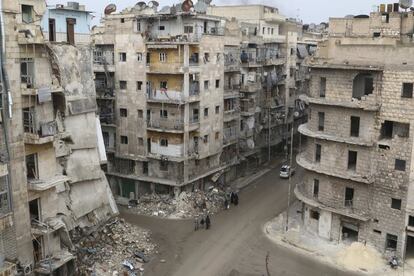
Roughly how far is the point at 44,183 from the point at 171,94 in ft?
67.1

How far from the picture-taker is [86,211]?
3606 centimetres

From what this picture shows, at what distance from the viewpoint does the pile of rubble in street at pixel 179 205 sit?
1826 inches

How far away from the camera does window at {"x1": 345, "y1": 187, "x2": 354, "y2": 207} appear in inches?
1497

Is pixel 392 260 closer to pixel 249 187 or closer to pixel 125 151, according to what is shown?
pixel 249 187

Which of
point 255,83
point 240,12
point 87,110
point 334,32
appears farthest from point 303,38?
point 87,110

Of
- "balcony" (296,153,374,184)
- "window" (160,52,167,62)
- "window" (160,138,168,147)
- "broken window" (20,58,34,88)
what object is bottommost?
"balcony" (296,153,374,184)

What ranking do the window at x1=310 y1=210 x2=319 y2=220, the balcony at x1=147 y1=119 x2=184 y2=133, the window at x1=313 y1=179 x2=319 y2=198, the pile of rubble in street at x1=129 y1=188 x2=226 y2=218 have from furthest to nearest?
the balcony at x1=147 y1=119 x2=184 y2=133, the pile of rubble in street at x1=129 y1=188 x2=226 y2=218, the window at x1=310 y1=210 x2=319 y2=220, the window at x1=313 y1=179 x2=319 y2=198

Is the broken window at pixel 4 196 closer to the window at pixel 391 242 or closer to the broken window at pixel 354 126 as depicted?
the broken window at pixel 354 126

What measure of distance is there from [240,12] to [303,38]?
50.7 ft

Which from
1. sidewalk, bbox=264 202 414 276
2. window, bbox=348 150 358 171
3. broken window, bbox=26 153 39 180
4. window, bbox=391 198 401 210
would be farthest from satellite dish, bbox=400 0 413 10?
broken window, bbox=26 153 39 180

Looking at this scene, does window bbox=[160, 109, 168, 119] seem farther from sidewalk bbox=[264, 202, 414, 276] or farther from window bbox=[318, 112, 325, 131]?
window bbox=[318, 112, 325, 131]

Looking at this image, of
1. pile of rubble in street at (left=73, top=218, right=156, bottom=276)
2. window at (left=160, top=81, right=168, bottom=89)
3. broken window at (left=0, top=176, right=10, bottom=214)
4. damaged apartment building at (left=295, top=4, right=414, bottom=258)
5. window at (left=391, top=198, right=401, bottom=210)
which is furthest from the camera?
window at (left=160, top=81, right=168, bottom=89)

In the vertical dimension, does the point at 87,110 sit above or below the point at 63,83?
below

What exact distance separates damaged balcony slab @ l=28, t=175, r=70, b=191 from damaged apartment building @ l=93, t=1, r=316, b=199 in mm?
17893
